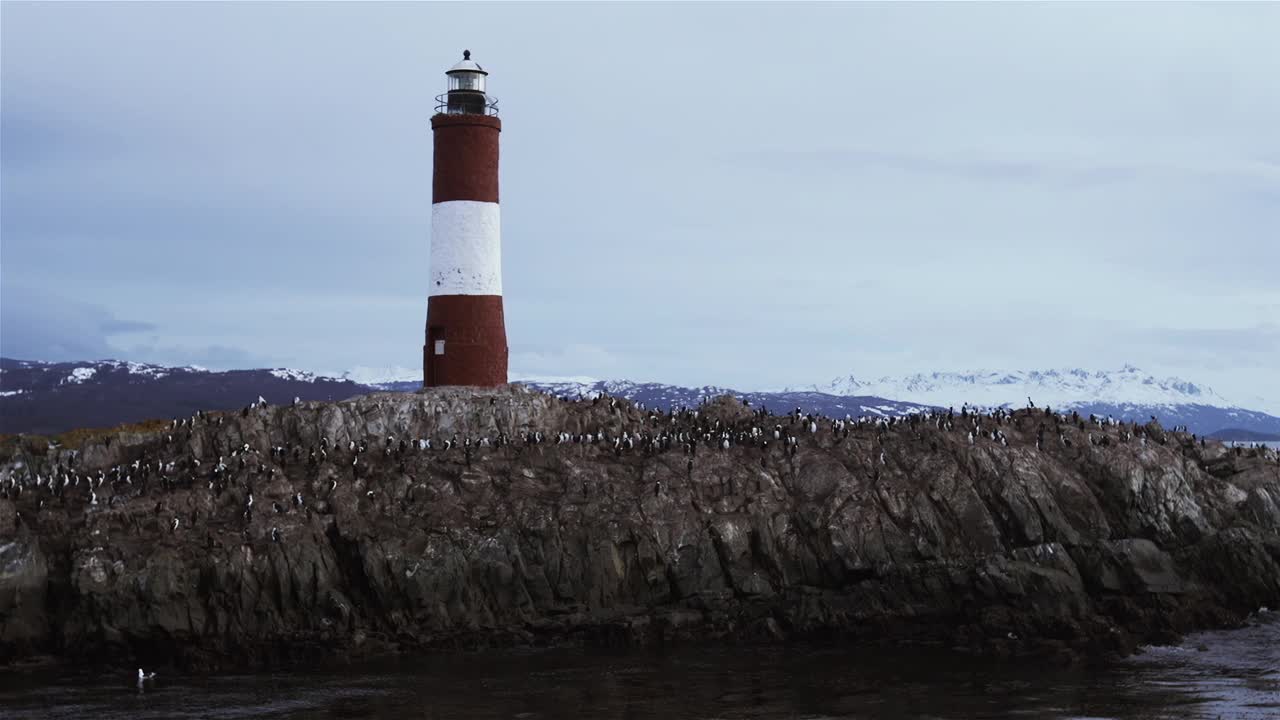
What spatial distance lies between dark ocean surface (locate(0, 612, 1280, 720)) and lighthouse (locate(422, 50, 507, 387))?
72.5 feet

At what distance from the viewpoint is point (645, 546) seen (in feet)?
165

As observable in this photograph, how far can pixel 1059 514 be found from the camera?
174ft

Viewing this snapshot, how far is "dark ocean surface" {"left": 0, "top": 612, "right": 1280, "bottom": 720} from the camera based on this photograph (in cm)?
3816

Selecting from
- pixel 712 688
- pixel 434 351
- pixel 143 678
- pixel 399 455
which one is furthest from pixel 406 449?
pixel 712 688

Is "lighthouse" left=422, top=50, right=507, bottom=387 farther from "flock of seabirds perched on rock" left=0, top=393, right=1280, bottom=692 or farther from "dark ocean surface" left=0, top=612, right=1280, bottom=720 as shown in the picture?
"dark ocean surface" left=0, top=612, right=1280, bottom=720

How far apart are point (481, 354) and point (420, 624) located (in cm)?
2008

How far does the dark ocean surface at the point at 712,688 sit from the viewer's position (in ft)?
125

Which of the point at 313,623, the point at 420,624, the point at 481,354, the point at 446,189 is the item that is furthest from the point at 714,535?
the point at 446,189

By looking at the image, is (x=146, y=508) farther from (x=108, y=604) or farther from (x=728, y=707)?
(x=728, y=707)

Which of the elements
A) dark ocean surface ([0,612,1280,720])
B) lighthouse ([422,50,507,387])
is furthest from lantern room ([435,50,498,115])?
dark ocean surface ([0,612,1280,720])

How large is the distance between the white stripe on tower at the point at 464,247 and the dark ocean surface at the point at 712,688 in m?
23.4

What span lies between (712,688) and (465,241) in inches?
1193

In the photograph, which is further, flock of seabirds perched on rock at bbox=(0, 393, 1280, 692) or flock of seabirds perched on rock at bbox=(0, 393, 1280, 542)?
flock of seabirds perched on rock at bbox=(0, 393, 1280, 542)

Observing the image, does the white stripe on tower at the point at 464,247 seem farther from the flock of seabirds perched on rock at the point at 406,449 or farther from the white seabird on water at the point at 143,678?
the white seabird on water at the point at 143,678
